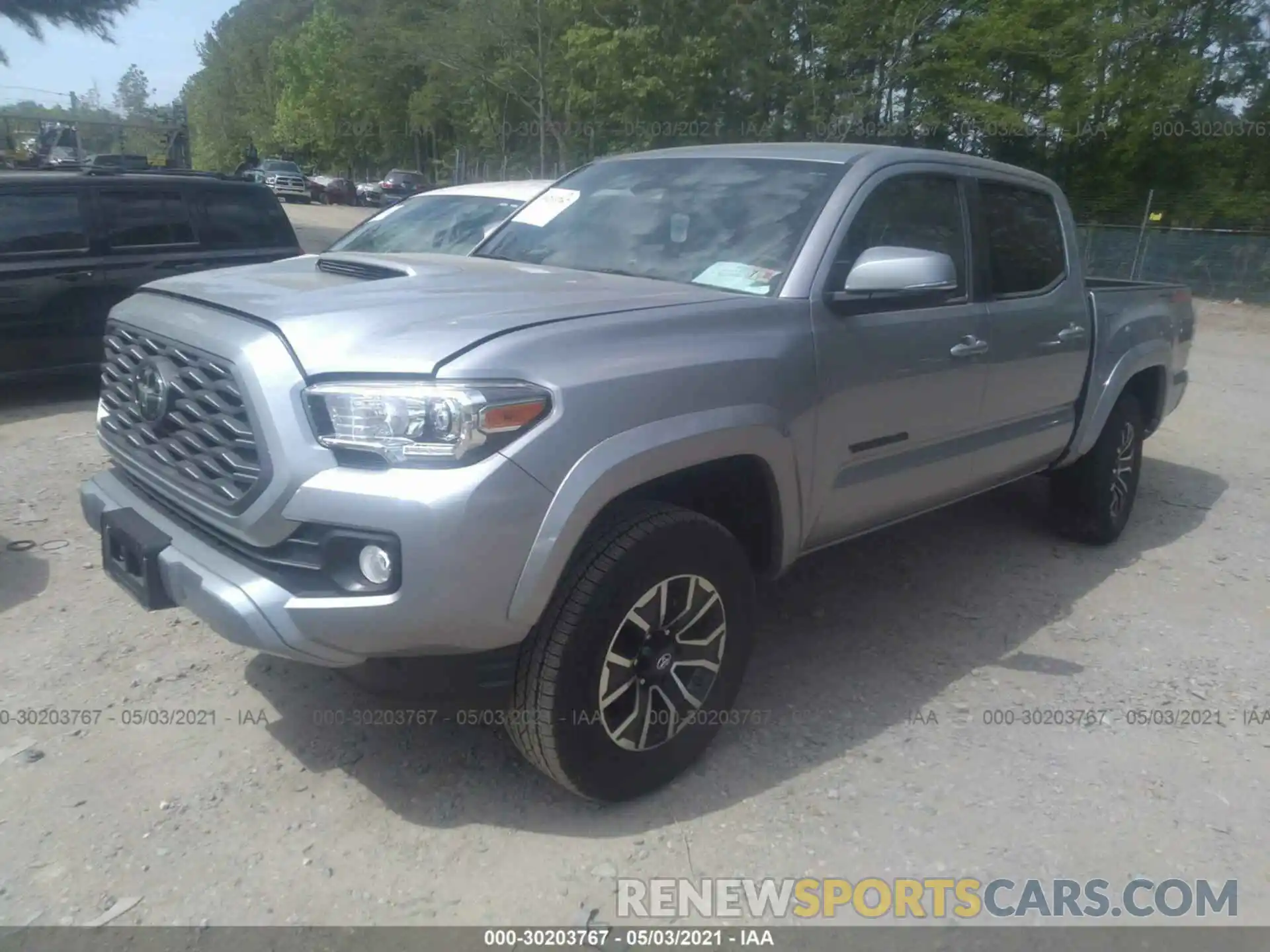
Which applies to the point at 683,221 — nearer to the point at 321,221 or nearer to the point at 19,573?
the point at 19,573

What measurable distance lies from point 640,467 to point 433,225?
5054 mm

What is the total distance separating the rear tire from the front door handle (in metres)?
1.55

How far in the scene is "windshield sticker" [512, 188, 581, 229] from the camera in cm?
412

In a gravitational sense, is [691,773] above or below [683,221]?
below

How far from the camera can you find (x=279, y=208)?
28.0 ft

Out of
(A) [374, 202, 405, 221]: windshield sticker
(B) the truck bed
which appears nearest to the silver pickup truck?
(B) the truck bed

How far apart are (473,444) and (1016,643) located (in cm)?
276

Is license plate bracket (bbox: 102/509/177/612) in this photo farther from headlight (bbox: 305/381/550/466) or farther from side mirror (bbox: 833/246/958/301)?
side mirror (bbox: 833/246/958/301)

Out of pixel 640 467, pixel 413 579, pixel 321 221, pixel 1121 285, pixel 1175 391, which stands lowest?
pixel 321 221

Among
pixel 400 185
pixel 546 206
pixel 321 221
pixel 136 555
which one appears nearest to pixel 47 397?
pixel 546 206

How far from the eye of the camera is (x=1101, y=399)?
4.94 meters

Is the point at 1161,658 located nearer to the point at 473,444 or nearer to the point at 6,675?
the point at 473,444

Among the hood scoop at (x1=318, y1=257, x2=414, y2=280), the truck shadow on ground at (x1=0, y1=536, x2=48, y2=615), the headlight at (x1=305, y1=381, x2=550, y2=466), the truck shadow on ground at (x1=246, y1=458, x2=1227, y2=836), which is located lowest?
the truck shadow on ground at (x1=246, y1=458, x2=1227, y2=836)

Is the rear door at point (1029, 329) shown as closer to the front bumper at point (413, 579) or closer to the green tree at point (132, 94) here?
the front bumper at point (413, 579)
